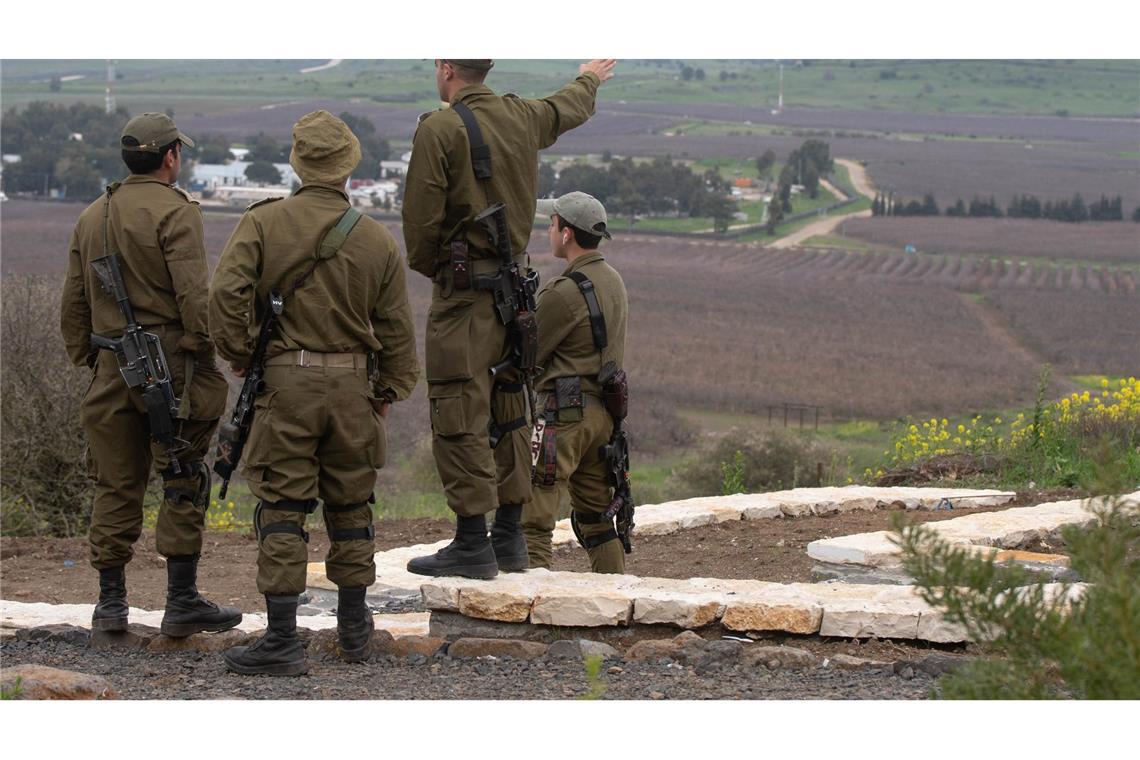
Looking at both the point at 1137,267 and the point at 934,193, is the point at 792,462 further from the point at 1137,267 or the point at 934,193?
the point at 934,193

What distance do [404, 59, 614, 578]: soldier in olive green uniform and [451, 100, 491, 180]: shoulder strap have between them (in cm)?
2

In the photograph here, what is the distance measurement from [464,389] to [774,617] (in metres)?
1.80

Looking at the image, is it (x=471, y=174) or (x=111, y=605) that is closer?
(x=471, y=174)

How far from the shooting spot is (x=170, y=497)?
21.2ft

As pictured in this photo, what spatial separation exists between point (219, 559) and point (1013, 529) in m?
5.90

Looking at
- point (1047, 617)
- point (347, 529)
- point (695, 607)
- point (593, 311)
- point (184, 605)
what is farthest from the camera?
point (593, 311)

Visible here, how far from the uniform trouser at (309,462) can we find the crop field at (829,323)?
2363 centimetres

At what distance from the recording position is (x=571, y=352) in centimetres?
708

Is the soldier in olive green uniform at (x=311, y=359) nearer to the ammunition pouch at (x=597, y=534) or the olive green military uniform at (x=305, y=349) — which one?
the olive green military uniform at (x=305, y=349)

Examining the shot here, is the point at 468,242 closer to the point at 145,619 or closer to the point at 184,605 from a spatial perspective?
the point at 184,605

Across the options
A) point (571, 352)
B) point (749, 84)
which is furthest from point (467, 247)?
point (749, 84)

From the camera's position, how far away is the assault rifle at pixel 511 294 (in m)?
6.14

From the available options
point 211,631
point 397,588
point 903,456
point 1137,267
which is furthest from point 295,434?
point 1137,267

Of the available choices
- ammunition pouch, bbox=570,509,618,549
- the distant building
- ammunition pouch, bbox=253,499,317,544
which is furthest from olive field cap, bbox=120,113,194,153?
the distant building
